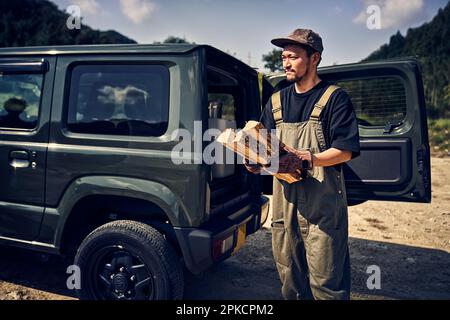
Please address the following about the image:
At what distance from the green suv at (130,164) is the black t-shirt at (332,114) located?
59 cm

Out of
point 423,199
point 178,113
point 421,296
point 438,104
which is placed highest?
point 438,104

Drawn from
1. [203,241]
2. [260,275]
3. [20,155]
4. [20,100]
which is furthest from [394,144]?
[20,100]

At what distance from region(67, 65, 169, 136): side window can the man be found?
0.78m

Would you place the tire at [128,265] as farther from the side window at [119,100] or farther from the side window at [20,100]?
the side window at [20,100]

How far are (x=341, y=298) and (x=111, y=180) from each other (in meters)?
1.73

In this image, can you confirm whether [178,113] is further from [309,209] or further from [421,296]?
[421,296]

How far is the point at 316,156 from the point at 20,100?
2490 millimetres

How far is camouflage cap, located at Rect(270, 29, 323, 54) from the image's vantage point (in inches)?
80.7

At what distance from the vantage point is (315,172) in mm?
2090

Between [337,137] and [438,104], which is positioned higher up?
[438,104]

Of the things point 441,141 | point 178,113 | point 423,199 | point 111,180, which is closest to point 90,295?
point 111,180

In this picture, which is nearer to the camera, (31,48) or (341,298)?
(341,298)

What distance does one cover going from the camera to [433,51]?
48250mm

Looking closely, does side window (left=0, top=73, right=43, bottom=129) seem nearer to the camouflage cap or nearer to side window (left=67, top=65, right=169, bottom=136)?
side window (left=67, top=65, right=169, bottom=136)
